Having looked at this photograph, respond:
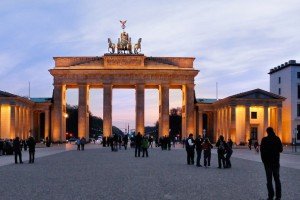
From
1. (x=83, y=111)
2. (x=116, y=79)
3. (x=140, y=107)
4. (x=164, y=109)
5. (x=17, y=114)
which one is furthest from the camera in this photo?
(x=164, y=109)

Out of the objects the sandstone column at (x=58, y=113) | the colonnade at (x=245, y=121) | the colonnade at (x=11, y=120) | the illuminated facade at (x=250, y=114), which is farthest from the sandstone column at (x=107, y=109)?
the colonnade at (x=245, y=121)

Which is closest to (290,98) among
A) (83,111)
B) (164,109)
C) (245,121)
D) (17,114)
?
Result: (245,121)

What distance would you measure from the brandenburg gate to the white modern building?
14857 mm

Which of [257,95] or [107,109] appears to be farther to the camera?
[107,109]

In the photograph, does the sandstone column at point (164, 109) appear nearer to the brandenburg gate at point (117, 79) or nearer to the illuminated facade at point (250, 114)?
the brandenburg gate at point (117, 79)

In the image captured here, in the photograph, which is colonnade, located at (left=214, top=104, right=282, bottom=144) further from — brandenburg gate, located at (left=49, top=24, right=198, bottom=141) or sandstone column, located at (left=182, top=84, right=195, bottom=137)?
brandenburg gate, located at (left=49, top=24, right=198, bottom=141)

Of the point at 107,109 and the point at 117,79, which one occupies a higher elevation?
the point at 117,79

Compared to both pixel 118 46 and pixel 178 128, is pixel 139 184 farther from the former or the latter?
pixel 178 128

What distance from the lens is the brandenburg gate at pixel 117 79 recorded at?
98000 mm

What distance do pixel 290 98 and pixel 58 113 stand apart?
38.3 meters

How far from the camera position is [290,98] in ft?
315

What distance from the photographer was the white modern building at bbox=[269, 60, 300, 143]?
9462cm

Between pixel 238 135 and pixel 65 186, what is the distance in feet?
249

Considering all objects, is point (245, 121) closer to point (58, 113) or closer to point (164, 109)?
point (164, 109)
